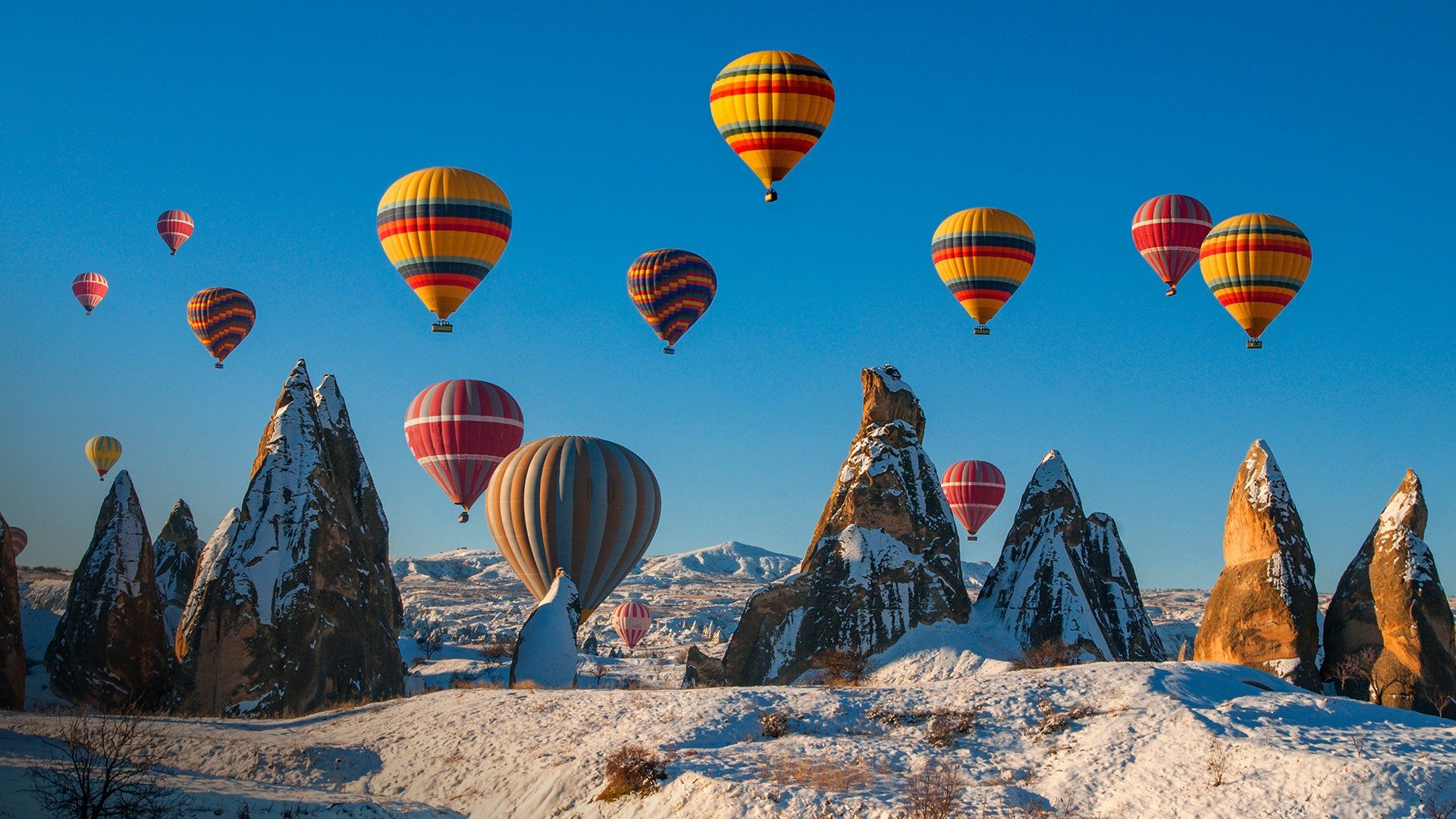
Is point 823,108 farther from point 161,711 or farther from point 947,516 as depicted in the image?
point 161,711

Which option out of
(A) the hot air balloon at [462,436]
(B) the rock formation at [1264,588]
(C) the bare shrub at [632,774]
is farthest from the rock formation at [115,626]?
(B) the rock formation at [1264,588]

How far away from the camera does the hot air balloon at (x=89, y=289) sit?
81.6 m

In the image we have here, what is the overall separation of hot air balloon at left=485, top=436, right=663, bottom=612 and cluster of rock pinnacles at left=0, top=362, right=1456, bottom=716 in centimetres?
826

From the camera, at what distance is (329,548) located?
33.1 meters

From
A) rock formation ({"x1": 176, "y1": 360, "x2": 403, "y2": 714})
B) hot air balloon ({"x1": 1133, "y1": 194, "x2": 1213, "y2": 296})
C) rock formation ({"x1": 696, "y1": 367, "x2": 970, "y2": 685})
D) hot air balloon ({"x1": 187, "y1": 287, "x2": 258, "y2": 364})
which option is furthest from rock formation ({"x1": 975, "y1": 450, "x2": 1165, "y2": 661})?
hot air balloon ({"x1": 187, "y1": 287, "x2": 258, "y2": 364})

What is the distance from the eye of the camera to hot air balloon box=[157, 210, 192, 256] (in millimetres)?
75375

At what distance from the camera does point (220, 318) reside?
65438mm

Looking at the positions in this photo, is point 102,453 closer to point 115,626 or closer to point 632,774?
point 115,626

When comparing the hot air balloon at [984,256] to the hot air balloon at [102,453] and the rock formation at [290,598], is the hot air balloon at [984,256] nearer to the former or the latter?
the rock formation at [290,598]

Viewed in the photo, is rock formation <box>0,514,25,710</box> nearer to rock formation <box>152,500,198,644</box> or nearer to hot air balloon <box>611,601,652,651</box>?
rock formation <box>152,500,198,644</box>

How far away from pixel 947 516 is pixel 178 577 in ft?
79.7

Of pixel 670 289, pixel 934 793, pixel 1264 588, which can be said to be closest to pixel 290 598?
pixel 934 793

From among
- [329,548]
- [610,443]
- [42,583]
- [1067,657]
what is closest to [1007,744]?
[1067,657]

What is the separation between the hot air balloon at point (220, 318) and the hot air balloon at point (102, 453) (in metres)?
23.3
